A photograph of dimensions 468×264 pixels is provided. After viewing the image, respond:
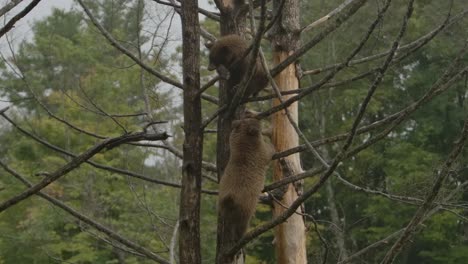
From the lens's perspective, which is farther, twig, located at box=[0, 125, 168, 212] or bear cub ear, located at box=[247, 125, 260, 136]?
bear cub ear, located at box=[247, 125, 260, 136]

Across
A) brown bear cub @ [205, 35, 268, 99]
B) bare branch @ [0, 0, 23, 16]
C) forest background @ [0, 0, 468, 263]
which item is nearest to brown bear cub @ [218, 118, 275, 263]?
brown bear cub @ [205, 35, 268, 99]

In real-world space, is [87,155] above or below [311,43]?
below

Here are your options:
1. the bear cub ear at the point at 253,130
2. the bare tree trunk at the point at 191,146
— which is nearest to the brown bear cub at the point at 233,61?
the bear cub ear at the point at 253,130

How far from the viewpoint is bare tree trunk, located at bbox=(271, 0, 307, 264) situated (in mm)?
5762

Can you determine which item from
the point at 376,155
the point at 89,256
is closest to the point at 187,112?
the point at 89,256

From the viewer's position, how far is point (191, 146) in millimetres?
3346

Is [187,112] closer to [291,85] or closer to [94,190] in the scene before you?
[291,85]

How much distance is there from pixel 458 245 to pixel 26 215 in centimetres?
1409

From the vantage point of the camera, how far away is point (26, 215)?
21797mm

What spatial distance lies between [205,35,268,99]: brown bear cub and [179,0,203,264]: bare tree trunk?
112 centimetres

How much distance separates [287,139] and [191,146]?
2.73 meters

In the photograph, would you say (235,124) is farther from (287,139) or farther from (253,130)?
(287,139)

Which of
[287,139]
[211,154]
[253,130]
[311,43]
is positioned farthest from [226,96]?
[211,154]

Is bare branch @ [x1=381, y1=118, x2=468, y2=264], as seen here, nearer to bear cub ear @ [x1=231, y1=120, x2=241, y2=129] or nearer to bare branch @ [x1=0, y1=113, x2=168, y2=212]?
bare branch @ [x1=0, y1=113, x2=168, y2=212]
